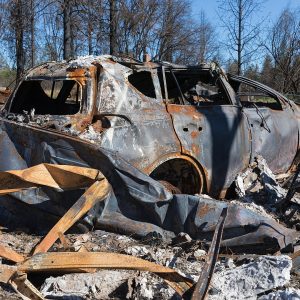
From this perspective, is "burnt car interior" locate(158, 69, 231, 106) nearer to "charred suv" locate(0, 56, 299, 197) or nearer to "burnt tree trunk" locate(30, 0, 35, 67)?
"charred suv" locate(0, 56, 299, 197)

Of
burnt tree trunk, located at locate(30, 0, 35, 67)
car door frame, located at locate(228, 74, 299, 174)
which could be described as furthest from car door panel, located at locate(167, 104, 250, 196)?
burnt tree trunk, located at locate(30, 0, 35, 67)

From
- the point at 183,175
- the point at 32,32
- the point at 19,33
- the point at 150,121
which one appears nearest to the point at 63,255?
the point at 150,121

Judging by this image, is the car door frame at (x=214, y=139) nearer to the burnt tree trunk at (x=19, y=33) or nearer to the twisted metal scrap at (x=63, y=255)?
the twisted metal scrap at (x=63, y=255)

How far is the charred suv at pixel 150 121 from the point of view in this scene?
192 inches

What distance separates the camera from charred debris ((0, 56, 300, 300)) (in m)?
3.38

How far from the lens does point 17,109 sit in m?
5.88

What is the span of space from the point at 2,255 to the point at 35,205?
1.22 meters

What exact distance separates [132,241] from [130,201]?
37cm

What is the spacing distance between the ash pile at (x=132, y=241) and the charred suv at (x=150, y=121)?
19.8 inches

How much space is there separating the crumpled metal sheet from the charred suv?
9.5 inches

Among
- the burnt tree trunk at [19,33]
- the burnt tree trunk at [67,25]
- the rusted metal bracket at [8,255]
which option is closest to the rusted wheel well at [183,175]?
the rusted metal bracket at [8,255]

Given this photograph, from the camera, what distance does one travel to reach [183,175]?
5.57m

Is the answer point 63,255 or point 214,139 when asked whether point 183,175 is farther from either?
point 63,255

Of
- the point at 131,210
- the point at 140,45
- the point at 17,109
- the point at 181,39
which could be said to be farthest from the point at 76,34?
the point at 131,210
